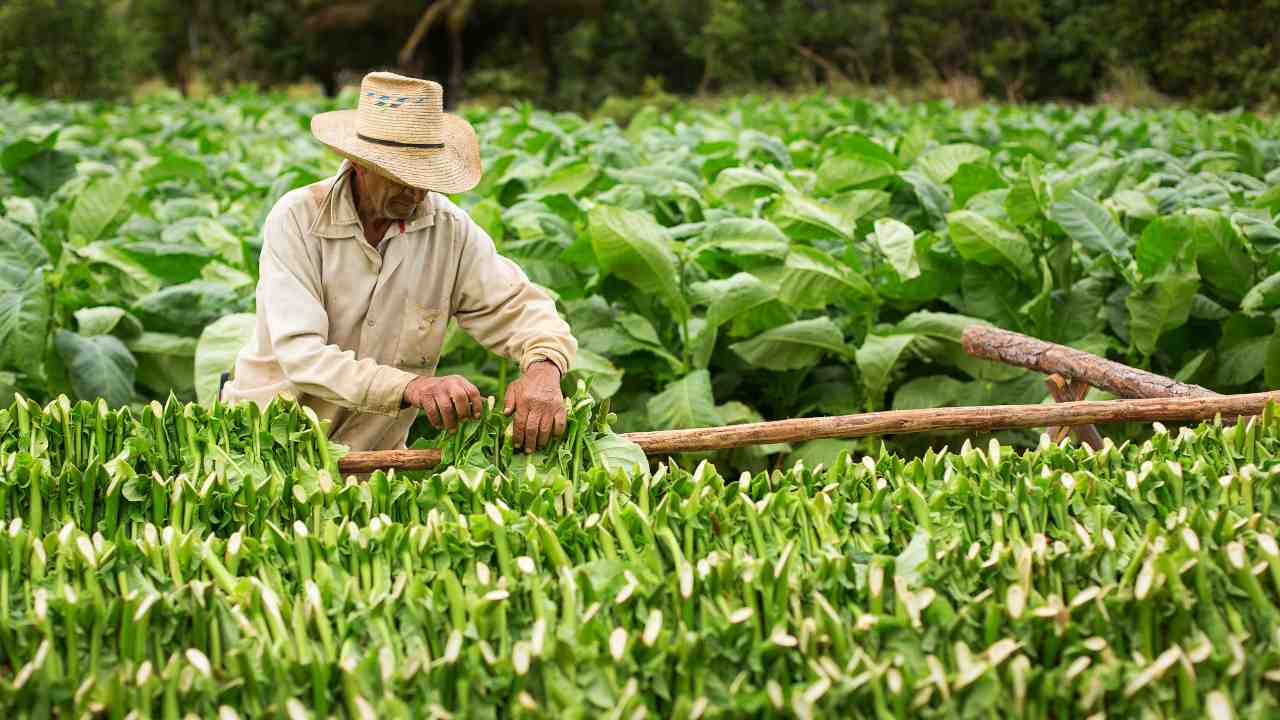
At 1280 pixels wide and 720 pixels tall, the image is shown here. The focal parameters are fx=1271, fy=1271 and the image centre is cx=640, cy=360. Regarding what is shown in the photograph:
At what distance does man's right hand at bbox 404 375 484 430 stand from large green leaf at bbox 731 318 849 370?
1603 mm

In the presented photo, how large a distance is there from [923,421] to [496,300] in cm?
A: 102

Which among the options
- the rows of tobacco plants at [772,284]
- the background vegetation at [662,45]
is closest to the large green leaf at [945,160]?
the rows of tobacco plants at [772,284]

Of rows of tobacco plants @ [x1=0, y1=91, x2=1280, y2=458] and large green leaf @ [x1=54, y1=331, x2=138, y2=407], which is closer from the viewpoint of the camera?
large green leaf @ [x1=54, y1=331, x2=138, y2=407]

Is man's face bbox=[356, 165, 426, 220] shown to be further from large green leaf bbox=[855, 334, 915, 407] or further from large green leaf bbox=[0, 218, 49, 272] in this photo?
large green leaf bbox=[0, 218, 49, 272]

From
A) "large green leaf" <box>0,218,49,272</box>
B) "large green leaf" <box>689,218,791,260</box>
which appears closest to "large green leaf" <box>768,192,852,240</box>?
"large green leaf" <box>689,218,791,260</box>

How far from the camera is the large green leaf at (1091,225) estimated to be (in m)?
4.07

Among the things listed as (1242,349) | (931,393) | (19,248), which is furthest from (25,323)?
(1242,349)

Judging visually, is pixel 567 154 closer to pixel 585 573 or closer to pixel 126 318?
pixel 126 318

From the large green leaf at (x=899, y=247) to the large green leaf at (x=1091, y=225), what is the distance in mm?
Answer: 506

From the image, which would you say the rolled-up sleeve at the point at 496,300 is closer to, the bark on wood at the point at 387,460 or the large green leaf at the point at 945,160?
the bark on wood at the point at 387,460

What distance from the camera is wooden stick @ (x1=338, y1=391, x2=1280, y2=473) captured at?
2580 millimetres

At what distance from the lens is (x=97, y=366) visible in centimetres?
357

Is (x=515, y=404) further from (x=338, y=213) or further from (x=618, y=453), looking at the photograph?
(x=338, y=213)

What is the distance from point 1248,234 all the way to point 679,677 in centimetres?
305
